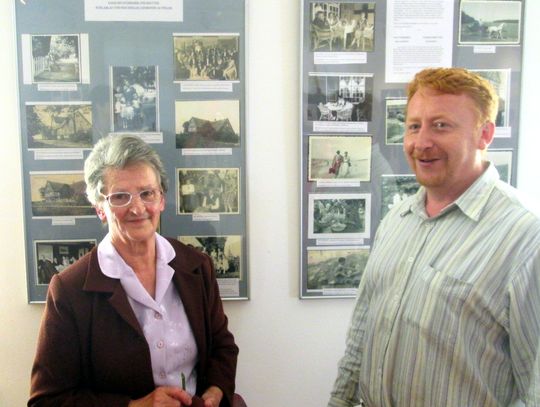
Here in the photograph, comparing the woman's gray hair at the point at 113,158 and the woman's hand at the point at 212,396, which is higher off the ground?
the woman's gray hair at the point at 113,158

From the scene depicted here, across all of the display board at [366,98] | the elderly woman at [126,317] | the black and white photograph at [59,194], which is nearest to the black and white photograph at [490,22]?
the display board at [366,98]

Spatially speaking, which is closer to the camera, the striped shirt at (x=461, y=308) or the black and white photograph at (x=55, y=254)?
the striped shirt at (x=461, y=308)

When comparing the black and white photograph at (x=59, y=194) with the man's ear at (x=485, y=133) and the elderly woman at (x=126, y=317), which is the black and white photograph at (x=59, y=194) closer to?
the elderly woman at (x=126, y=317)

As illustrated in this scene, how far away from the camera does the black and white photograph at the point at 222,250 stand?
179cm

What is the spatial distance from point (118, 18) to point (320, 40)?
77 centimetres

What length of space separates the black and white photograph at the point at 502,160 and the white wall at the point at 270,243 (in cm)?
8

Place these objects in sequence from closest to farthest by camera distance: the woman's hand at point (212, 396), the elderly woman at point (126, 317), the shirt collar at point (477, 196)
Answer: the shirt collar at point (477, 196) → the elderly woman at point (126, 317) → the woman's hand at point (212, 396)

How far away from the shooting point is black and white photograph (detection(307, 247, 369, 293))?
1.83m

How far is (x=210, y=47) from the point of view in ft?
5.59

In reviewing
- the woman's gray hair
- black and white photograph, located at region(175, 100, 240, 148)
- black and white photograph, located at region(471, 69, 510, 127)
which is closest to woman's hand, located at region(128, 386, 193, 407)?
the woman's gray hair

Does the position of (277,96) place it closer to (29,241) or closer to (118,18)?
(118,18)

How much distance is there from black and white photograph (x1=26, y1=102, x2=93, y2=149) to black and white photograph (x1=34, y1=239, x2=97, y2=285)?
0.38 metres

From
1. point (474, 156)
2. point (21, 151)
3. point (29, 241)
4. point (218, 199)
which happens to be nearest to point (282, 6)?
point (218, 199)

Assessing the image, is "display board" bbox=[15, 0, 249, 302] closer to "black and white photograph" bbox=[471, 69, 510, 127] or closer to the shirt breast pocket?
the shirt breast pocket
